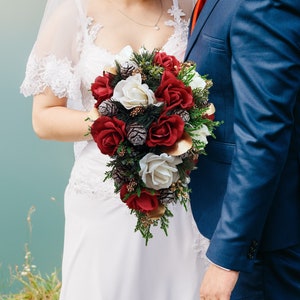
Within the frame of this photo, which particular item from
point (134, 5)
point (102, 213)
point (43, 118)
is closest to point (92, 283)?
point (102, 213)

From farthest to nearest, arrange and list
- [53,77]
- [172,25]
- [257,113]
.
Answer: [172,25], [53,77], [257,113]

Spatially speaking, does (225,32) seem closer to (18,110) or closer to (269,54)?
(269,54)

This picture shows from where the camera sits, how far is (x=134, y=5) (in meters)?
2.69

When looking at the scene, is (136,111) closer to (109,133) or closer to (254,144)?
(109,133)

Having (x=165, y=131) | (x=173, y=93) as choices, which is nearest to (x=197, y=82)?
(x=173, y=93)

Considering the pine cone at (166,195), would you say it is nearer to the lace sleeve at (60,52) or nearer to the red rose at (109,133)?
the red rose at (109,133)

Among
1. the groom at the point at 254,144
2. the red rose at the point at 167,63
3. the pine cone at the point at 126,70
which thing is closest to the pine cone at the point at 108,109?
the pine cone at the point at 126,70

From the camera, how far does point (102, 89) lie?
1980 millimetres

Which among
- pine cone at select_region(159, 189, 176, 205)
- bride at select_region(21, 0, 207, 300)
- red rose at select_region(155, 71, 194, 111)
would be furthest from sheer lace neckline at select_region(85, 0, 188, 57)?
pine cone at select_region(159, 189, 176, 205)

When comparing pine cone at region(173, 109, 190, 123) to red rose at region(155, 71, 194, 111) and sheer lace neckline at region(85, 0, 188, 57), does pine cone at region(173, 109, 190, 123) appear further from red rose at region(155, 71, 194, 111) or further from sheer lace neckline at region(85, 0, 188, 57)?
sheer lace neckline at region(85, 0, 188, 57)

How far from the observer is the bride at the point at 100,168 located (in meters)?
2.59

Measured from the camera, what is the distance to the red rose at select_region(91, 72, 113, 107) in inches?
77.2

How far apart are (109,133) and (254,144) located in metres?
0.41

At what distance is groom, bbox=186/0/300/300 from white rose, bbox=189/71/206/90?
0.06 meters
